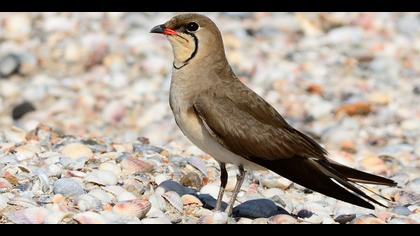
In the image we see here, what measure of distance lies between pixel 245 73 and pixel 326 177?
5.99m

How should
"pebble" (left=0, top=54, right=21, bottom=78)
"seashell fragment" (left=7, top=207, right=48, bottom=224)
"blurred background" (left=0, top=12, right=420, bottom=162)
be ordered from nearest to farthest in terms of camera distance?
"seashell fragment" (left=7, top=207, right=48, bottom=224), "blurred background" (left=0, top=12, right=420, bottom=162), "pebble" (left=0, top=54, right=21, bottom=78)

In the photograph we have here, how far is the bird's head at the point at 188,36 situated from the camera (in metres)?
6.21

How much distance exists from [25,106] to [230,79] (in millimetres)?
5232

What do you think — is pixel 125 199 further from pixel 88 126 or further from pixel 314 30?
pixel 314 30

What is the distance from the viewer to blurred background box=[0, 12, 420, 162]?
408 inches

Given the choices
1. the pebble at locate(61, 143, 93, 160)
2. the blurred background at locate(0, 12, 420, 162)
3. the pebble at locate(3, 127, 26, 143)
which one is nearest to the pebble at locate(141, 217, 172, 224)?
the pebble at locate(61, 143, 93, 160)

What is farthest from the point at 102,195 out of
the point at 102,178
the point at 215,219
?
the point at 215,219

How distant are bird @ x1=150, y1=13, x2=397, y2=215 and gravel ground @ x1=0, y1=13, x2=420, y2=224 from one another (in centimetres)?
27

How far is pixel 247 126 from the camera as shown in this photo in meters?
6.00

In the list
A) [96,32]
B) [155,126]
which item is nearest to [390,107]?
[155,126]

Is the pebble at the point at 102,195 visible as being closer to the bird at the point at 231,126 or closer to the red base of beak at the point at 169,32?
the bird at the point at 231,126

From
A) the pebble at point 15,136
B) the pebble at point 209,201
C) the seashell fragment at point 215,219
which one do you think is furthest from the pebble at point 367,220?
the pebble at point 15,136

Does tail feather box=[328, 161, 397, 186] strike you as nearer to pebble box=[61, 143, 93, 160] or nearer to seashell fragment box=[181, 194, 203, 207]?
seashell fragment box=[181, 194, 203, 207]

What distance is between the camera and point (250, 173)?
7266 mm
